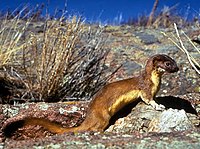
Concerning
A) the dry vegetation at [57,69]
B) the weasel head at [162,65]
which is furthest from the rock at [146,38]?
the weasel head at [162,65]

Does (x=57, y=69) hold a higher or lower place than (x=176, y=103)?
higher

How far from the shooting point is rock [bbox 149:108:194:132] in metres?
2.36

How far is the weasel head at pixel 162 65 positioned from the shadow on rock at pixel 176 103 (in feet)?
0.73

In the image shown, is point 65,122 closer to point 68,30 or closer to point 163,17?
point 68,30

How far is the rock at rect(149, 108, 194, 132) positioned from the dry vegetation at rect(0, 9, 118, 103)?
164 cm

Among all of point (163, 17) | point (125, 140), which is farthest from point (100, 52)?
point (163, 17)

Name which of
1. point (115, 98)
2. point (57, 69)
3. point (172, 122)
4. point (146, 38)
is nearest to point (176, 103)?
point (115, 98)

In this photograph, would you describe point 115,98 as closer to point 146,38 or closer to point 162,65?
point 162,65

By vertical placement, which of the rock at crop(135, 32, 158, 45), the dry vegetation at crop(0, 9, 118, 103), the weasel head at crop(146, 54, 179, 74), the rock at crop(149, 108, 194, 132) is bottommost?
the rock at crop(149, 108, 194, 132)

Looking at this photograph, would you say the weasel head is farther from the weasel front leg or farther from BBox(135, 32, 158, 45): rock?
BBox(135, 32, 158, 45): rock

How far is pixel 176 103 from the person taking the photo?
3.02m

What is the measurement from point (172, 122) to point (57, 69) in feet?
5.97

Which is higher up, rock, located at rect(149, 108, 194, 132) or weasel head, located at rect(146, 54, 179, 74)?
weasel head, located at rect(146, 54, 179, 74)

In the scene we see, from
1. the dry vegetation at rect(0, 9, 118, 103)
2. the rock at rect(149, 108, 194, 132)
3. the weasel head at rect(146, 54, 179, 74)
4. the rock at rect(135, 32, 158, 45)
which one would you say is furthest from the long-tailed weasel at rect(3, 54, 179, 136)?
the rock at rect(135, 32, 158, 45)
